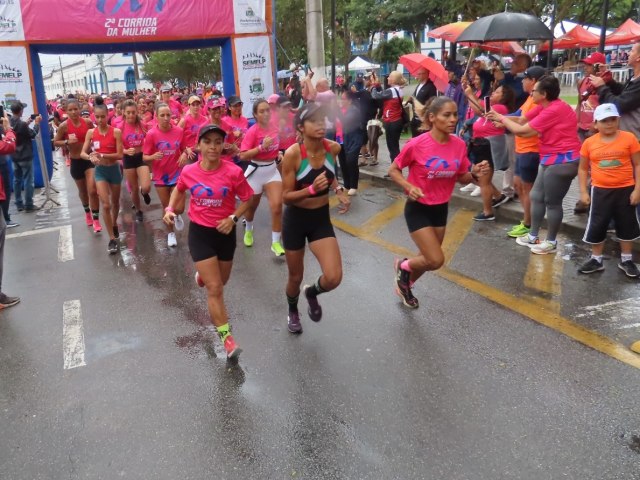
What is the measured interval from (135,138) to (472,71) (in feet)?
18.9

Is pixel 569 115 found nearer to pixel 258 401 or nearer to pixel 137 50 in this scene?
pixel 258 401

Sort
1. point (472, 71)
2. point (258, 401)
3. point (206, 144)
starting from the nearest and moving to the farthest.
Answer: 1. point (258, 401)
2. point (206, 144)
3. point (472, 71)

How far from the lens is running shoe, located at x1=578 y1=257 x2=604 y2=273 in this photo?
17.9 feet

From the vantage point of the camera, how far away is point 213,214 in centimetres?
417

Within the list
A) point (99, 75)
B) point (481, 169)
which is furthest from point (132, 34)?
point (99, 75)

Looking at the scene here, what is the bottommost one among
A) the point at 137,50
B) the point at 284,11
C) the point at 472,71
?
the point at 472,71

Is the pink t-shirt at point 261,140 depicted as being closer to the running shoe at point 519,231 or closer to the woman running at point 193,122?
the woman running at point 193,122

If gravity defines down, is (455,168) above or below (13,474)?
above

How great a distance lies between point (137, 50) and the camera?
43.4 feet

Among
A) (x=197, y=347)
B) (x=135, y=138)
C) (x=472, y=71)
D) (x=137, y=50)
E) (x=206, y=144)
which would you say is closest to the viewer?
(x=206, y=144)

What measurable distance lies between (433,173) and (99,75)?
98.3 meters

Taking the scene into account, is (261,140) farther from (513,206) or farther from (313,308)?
(513,206)

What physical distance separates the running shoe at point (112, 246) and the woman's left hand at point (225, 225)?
3.66 m

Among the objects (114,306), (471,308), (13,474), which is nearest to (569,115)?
(471,308)
